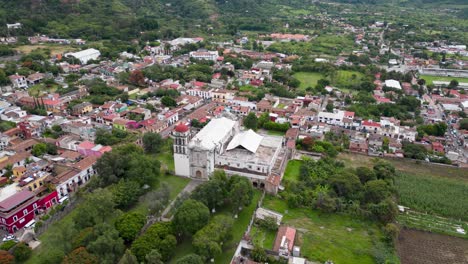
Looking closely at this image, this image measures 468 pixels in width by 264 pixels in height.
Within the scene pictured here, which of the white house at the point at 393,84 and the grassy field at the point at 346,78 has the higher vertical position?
the white house at the point at 393,84

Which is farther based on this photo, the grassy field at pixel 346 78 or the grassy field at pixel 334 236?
the grassy field at pixel 346 78

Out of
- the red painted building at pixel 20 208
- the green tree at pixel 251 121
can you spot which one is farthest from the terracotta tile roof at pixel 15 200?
the green tree at pixel 251 121

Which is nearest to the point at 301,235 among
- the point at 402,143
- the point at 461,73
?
the point at 402,143

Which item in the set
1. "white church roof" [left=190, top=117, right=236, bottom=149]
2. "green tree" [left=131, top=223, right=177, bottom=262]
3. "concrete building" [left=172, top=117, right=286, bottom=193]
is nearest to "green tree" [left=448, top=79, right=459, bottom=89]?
"concrete building" [left=172, top=117, right=286, bottom=193]

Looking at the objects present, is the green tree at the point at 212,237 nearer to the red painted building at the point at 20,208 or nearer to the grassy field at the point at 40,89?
the red painted building at the point at 20,208

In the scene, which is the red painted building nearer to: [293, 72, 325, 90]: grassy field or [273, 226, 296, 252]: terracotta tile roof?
[273, 226, 296, 252]: terracotta tile roof

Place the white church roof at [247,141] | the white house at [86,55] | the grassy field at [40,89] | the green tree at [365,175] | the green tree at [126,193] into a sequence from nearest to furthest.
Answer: the green tree at [126,193] → the green tree at [365,175] → the white church roof at [247,141] → the grassy field at [40,89] → the white house at [86,55]

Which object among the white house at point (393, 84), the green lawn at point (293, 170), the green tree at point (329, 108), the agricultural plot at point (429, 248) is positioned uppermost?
the white house at point (393, 84)
